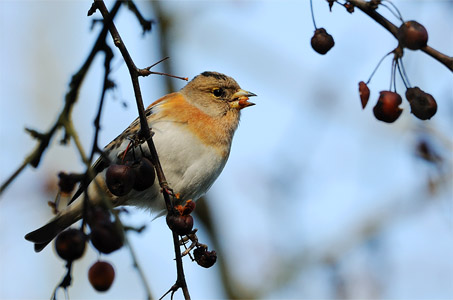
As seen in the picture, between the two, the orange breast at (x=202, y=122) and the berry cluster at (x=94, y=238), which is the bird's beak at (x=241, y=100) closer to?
the orange breast at (x=202, y=122)

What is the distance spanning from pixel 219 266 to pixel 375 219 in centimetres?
266

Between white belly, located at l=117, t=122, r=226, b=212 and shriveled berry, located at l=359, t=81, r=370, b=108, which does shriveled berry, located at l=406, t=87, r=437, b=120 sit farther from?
white belly, located at l=117, t=122, r=226, b=212

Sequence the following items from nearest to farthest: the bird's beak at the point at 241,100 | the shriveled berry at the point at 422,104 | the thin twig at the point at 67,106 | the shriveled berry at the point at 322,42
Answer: the thin twig at the point at 67,106
the shriveled berry at the point at 422,104
the shriveled berry at the point at 322,42
the bird's beak at the point at 241,100

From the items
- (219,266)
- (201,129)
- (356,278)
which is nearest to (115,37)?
(201,129)

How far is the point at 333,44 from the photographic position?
2.79m

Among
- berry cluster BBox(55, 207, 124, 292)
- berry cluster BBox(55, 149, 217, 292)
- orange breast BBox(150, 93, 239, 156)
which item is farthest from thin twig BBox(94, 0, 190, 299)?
orange breast BBox(150, 93, 239, 156)

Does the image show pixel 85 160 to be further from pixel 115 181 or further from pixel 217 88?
pixel 217 88

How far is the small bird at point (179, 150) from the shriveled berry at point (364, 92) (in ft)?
5.60

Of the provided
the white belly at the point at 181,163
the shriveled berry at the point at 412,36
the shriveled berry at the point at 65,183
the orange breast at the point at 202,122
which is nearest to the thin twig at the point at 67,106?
the shriveled berry at the point at 65,183

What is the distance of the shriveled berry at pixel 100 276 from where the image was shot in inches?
91.4

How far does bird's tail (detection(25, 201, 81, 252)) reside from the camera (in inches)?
167

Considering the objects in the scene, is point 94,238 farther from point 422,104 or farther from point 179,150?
point 179,150

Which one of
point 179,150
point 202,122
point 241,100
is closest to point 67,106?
point 179,150

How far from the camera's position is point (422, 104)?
8.09ft
